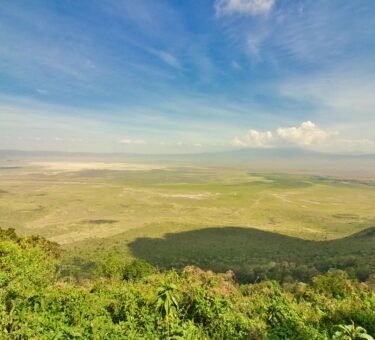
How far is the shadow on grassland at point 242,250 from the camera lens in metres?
38.7

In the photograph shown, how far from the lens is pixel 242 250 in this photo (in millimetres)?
48281

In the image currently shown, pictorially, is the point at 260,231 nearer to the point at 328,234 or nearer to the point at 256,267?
the point at 328,234

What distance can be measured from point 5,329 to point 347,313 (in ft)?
37.9

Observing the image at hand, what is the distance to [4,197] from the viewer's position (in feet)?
324

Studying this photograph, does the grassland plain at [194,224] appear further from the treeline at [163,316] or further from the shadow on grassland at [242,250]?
the treeline at [163,316]

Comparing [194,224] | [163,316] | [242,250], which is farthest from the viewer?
[194,224]

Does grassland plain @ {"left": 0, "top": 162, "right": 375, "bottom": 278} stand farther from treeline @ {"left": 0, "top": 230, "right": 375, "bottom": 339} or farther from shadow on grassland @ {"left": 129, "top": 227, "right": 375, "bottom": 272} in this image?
treeline @ {"left": 0, "top": 230, "right": 375, "bottom": 339}

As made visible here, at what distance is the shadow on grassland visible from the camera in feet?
127

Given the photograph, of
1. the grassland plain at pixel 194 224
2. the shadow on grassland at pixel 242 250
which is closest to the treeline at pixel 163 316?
the shadow on grassland at pixel 242 250

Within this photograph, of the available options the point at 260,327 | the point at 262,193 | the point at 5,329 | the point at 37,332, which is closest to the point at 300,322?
the point at 260,327

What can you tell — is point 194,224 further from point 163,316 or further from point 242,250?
point 163,316

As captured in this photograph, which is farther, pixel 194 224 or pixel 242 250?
pixel 194 224

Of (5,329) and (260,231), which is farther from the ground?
(5,329)

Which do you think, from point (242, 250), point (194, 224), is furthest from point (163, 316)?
point (194, 224)
